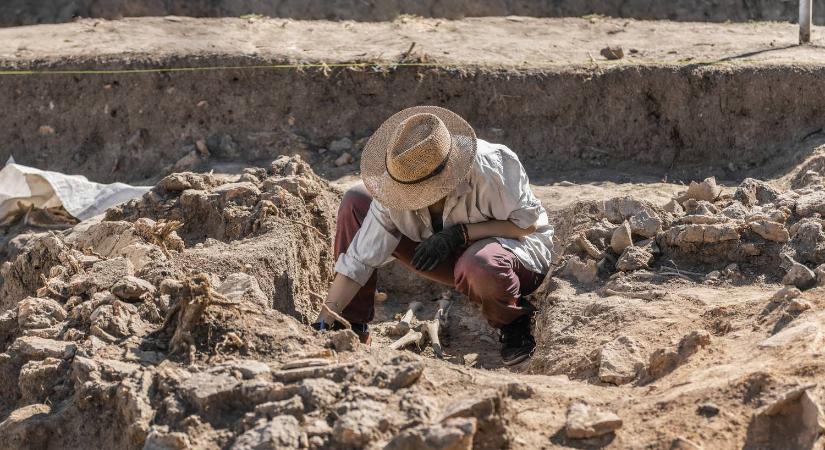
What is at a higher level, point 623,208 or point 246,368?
point 246,368

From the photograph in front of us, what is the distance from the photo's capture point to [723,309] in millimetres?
4824

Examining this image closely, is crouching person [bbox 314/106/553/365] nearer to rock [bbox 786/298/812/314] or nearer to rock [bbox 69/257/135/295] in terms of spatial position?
rock [bbox 69/257/135/295]

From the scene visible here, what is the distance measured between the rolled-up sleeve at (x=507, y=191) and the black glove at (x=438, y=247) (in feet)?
0.57

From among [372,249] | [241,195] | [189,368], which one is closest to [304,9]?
[241,195]

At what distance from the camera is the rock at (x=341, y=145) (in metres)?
8.72

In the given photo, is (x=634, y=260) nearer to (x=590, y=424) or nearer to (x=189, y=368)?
(x=590, y=424)

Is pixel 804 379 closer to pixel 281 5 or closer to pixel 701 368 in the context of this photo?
pixel 701 368

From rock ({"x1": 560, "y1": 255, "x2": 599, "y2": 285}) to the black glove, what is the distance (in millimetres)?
772

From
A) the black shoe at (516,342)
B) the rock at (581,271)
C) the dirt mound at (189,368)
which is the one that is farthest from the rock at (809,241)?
the dirt mound at (189,368)

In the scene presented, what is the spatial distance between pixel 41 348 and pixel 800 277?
9.88 feet

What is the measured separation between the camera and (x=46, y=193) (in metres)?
7.79

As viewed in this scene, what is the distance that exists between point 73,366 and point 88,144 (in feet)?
17.8

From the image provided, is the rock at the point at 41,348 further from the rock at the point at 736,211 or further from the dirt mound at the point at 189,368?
the rock at the point at 736,211

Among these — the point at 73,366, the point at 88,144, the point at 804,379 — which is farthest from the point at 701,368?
the point at 88,144
